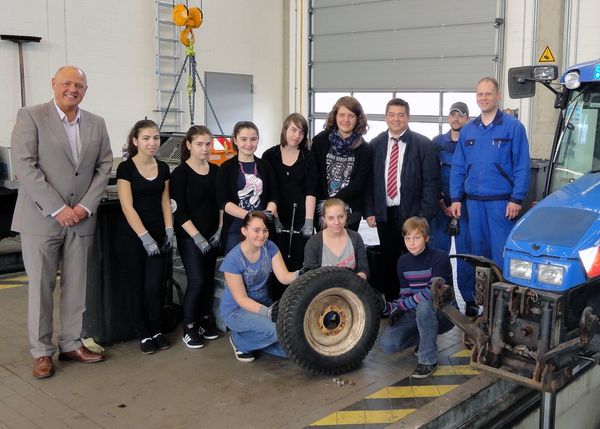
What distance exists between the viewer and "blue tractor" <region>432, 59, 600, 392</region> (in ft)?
11.5

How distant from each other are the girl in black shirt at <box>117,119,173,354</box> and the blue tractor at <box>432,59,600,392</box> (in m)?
2.04

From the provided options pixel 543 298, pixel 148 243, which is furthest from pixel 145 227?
pixel 543 298

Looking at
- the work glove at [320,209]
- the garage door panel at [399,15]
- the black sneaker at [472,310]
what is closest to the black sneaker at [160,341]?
the work glove at [320,209]

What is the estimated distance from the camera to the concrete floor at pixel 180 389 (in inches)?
147

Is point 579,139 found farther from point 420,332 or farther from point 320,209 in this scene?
point 320,209

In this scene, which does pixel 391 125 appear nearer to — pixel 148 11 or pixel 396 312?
pixel 396 312

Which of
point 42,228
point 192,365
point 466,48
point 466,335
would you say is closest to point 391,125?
point 466,335

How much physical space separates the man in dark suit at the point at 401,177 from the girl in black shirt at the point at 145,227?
1770 millimetres

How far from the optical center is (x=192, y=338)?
4875 mm

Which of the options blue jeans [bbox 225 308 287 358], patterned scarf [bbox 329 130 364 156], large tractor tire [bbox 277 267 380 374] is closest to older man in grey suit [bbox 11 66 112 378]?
blue jeans [bbox 225 308 287 358]

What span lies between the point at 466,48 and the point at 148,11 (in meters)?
6.34

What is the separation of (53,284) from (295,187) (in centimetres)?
198

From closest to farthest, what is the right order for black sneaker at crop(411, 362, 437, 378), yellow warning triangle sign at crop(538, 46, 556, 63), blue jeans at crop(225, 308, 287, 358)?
1. black sneaker at crop(411, 362, 437, 378)
2. blue jeans at crop(225, 308, 287, 358)
3. yellow warning triangle sign at crop(538, 46, 556, 63)

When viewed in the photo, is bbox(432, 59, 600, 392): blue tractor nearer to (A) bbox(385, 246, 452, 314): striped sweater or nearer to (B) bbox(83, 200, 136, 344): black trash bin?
(A) bbox(385, 246, 452, 314): striped sweater
